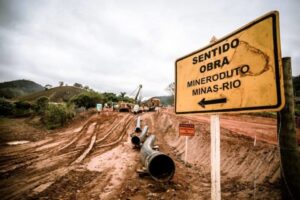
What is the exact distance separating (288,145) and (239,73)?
1.71 meters

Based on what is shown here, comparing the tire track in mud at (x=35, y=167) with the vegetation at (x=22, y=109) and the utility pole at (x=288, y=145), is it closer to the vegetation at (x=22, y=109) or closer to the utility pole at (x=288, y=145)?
the utility pole at (x=288, y=145)

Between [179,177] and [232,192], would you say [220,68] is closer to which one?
[232,192]

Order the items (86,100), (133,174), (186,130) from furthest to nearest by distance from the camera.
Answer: (86,100) < (186,130) < (133,174)

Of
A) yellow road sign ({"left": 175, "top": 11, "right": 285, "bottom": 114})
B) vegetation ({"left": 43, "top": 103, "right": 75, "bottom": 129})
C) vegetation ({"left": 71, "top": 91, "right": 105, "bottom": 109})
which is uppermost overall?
vegetation ({"left": 71, "top": 91, "right": 105, "bottom": 109})

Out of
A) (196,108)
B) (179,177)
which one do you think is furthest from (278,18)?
(179,177)

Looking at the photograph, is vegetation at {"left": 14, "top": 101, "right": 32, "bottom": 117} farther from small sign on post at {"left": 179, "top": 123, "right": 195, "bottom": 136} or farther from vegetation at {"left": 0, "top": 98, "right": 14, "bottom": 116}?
small sign on post at {"left": 179, "top": 123, "right": 195, "bottom": 136}

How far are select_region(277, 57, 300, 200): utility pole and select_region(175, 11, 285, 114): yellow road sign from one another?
1.18 meters

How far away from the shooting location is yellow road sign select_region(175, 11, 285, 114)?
1372 millimetres

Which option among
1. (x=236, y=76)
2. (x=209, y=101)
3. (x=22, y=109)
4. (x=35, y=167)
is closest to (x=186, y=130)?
(x=209, y=101)

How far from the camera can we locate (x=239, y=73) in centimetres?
162

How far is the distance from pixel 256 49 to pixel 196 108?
0.89 metres

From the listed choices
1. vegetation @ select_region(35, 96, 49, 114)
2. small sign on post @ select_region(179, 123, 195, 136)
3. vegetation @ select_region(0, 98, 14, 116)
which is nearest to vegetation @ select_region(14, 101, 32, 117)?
vegetation @ select_region(0, 98, 14, 116)

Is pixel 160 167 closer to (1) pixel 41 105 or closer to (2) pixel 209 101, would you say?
(2) pixel 209 101

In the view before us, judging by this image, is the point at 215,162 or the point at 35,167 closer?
the point at 215,162
